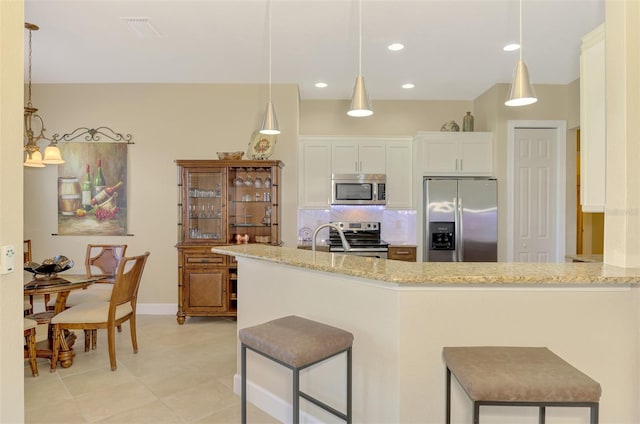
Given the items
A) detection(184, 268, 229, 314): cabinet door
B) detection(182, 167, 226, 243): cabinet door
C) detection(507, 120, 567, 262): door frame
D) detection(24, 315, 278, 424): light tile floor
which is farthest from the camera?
detection(507, 120, 567, 262): door frame

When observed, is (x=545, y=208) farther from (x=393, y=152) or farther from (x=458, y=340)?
(x=458, y=340)

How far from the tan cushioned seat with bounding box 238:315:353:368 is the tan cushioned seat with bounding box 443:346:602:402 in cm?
54

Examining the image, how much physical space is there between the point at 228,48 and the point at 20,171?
257 cm

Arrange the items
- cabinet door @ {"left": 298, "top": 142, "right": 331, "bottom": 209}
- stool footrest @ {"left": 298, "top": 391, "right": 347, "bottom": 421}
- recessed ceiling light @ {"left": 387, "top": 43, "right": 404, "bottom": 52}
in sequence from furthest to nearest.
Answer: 1. cabinet door @ {"left": 298, "top": 142, "right": 331, "bottom": 209}
2. recessed ceiling light @ {"left": 387, "top": 43, "right": 404, "bottom": 52}
3. stool footrest @ {"left": 298, "top": 391, "right": 347, "bottom": 421}

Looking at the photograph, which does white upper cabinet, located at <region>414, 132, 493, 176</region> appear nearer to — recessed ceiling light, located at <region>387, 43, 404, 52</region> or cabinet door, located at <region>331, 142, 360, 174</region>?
cabinet door, located at <region>331, 142, 360, 174</region>

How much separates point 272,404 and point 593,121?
8.46 feet

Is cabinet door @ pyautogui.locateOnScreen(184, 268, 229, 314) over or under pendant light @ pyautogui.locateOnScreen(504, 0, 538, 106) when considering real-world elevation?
under

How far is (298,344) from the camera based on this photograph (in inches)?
66.9

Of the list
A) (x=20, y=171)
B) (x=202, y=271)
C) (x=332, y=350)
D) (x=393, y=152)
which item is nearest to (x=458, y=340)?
(x=332, y=350)

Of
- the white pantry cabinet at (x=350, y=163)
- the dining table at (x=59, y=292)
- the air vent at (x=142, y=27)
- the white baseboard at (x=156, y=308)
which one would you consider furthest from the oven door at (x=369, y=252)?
the air vent at (x=142, y=27)

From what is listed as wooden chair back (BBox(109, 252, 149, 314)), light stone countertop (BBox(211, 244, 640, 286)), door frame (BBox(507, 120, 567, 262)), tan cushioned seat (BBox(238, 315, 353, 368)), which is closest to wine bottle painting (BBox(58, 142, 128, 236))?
wooden chair back (BBox(109, 252, 149, 314))

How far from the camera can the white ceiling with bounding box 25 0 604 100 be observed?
305cm

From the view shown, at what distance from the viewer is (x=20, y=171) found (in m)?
1.72

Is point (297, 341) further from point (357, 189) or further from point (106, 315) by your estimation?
point (357, 189)
